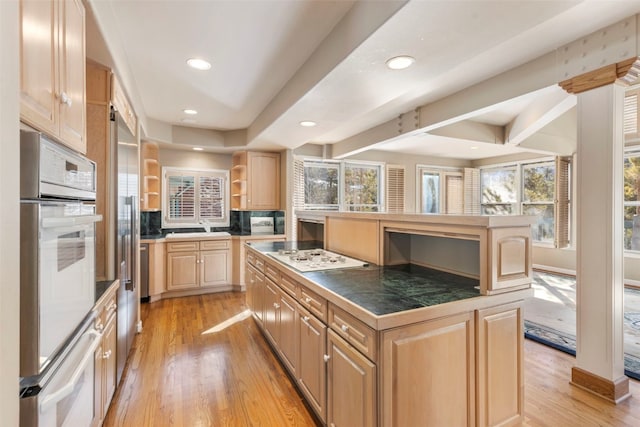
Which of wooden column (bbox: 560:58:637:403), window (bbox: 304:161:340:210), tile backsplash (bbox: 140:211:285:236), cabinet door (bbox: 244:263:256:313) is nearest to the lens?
wooden column (bbox: 560:58:637:403)

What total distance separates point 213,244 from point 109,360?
9.39 ft

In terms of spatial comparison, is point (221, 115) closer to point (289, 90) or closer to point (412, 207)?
point (289, 90)

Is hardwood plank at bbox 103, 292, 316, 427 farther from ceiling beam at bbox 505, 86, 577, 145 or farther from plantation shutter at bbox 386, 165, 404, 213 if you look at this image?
plantation shutter at bbox 386, 165, 404, 213

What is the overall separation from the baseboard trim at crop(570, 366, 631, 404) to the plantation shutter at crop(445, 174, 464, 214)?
5365 mm

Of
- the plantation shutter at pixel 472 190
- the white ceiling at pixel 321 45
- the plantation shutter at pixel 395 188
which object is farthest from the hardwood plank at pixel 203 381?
the plantation shutter at pixel 472 190

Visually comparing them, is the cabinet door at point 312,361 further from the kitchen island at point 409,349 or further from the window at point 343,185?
the window at point 343,185

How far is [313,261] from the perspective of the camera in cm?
253

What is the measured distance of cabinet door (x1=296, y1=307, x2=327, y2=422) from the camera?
176cm

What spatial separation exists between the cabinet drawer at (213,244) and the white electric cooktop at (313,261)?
217 centimetres

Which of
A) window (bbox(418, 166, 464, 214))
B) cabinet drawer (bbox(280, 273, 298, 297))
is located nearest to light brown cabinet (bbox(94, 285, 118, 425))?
cabinet drawer (bbox(280, 273, 298, 297))

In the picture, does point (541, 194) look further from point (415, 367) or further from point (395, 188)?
point (415, 367)

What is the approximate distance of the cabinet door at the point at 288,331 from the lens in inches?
86.2

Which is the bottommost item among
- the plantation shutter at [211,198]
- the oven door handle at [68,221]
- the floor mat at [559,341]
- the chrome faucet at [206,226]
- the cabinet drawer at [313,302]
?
the floor mat at [559,341]
